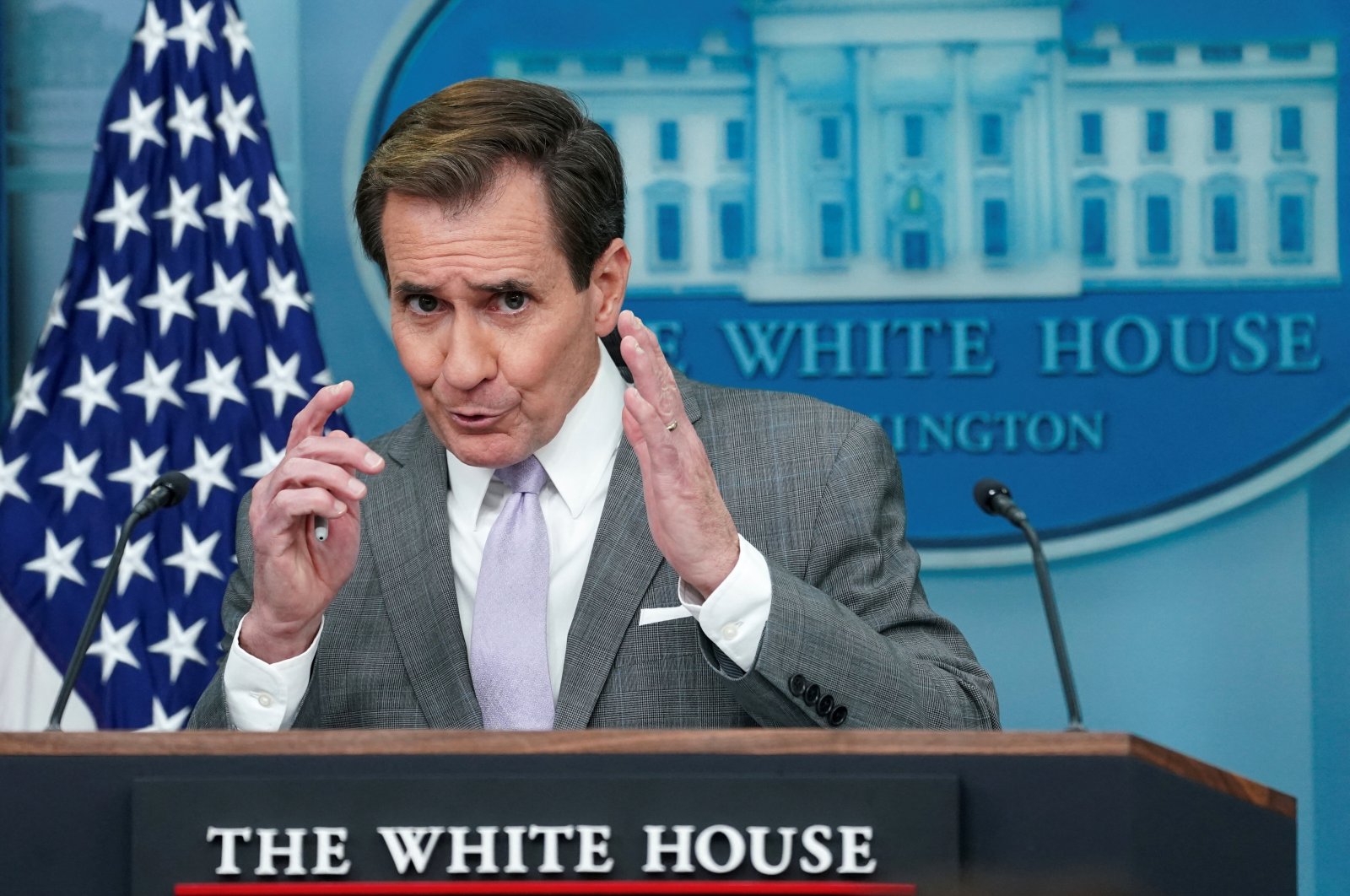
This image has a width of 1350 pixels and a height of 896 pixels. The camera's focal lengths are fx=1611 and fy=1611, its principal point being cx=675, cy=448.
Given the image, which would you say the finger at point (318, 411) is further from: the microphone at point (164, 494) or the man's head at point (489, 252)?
the microphone at point (164, 494)

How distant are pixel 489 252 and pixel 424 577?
455 millimetres

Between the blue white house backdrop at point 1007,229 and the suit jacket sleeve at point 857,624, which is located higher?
the blue white house backdrop at point 1007,229

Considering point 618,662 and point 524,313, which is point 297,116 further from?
point 618,662

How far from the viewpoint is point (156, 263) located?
3.60 meters

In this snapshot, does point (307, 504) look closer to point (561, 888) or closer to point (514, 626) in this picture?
point (514, 626)

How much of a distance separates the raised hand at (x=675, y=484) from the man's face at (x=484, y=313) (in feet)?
1.24

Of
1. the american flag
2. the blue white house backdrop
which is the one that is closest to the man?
the american flag

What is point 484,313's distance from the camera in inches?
84.7

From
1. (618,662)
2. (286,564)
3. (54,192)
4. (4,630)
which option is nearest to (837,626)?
(618,662)

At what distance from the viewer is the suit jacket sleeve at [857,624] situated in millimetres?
1790

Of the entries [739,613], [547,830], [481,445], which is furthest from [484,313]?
[547,830]

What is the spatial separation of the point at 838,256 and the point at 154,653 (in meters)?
1.80

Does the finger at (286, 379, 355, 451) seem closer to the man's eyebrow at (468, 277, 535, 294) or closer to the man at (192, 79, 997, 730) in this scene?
the man at (192, 79, 997, 730)

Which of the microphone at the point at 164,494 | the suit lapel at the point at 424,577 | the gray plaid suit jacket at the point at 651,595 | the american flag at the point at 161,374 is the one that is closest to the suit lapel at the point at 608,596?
the gray plaid suit jacket at the point at 651,595
